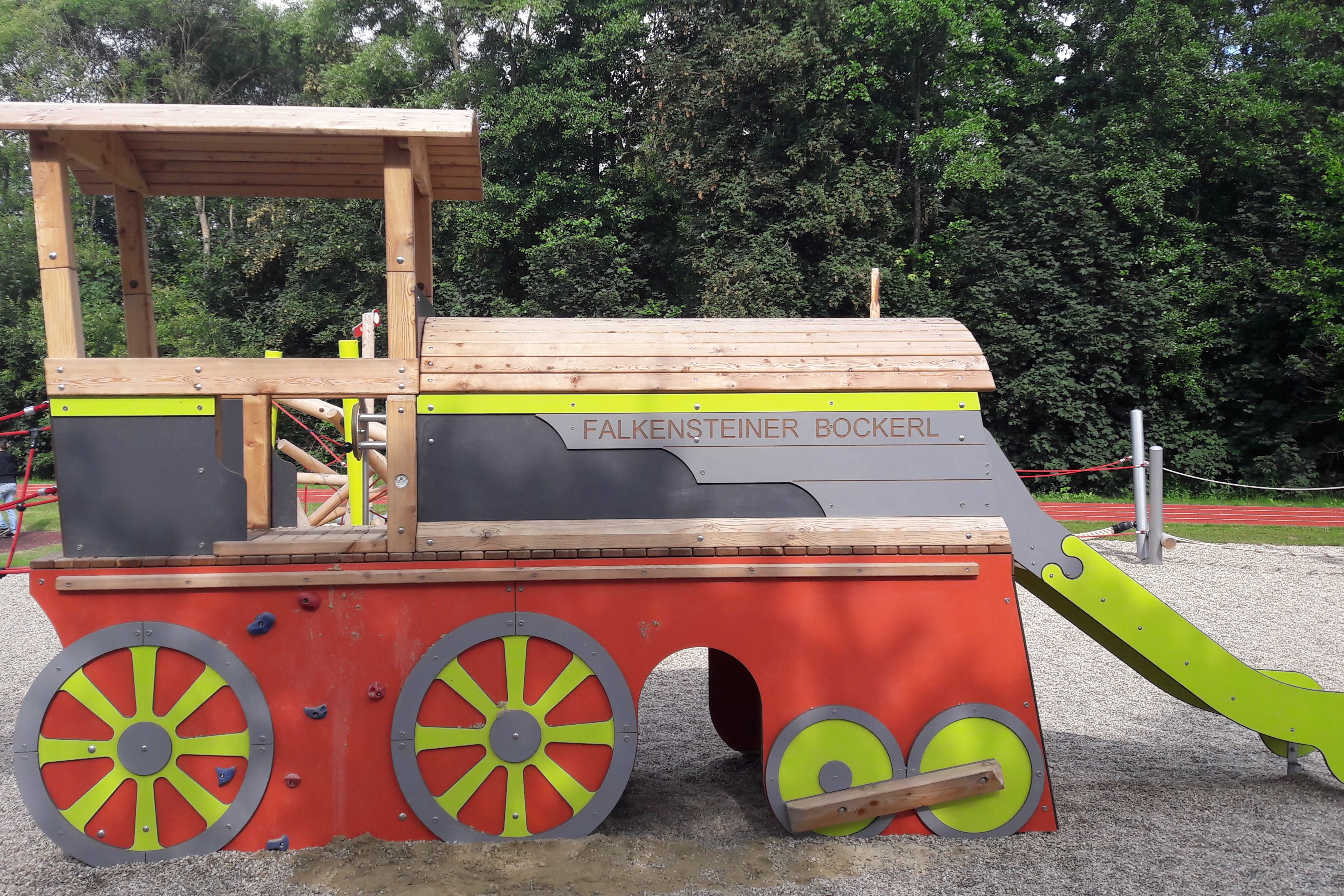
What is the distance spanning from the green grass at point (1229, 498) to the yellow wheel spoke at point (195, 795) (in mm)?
17122

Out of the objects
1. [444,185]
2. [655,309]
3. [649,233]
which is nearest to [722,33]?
[649,233]

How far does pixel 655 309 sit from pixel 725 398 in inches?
814

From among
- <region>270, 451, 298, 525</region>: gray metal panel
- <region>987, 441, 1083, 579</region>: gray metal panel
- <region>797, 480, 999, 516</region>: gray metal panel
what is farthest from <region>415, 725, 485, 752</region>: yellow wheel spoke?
<region>987, 441, 1083, 579</region>: gray metal panel

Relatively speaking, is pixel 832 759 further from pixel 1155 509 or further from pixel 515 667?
pixel 1155 509

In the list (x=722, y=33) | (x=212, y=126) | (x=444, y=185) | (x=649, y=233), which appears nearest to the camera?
(x=212, y=126)

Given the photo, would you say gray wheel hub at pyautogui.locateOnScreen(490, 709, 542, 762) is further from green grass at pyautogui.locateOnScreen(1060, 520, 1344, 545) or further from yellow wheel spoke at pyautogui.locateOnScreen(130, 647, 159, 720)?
green grass at pyautogui.locateOnScreen(1060, 520, 1344, 545)

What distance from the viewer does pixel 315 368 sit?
12.8ft

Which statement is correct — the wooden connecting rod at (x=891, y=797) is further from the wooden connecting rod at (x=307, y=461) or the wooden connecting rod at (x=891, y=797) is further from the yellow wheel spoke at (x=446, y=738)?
the wooden connecting rod at (x=307, y=461)

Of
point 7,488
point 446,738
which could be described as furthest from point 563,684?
point 7,488

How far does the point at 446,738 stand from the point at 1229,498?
67.7ft

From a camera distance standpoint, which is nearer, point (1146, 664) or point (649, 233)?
point (1146, 664)

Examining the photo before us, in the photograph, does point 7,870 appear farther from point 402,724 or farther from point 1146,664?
point 1146,664

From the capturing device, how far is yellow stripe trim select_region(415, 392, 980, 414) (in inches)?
157

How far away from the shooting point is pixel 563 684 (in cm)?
397
